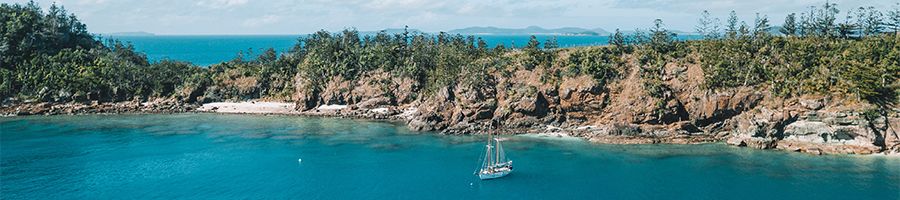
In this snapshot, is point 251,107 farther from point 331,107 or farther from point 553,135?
point 553,135

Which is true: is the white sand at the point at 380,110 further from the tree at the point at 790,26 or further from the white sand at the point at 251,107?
the tree at the point at 790,26

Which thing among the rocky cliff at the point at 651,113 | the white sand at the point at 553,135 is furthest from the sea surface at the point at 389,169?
the rocky cliff at the point at 651,113

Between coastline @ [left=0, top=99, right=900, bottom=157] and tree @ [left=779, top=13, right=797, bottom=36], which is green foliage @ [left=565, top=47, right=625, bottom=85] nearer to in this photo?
coastline @ [left=0, top=99, right=900, bottom=157]

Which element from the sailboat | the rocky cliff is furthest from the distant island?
the sailboat

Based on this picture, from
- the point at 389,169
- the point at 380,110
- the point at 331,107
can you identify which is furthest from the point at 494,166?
the point at 331,107

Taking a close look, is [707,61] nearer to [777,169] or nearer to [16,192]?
[777,169]
